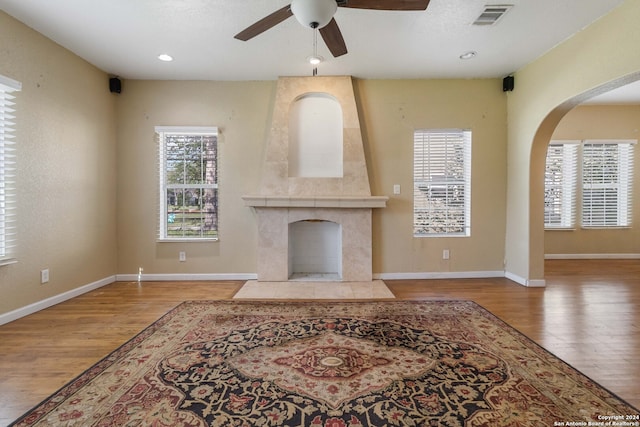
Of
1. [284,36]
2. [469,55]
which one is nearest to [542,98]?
[469,55]

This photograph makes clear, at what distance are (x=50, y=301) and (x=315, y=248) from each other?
316 centimetres

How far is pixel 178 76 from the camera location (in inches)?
160

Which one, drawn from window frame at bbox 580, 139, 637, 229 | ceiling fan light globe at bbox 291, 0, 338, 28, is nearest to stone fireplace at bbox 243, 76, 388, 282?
ceiling fan light globe at bbox 291, 0, 338, 28

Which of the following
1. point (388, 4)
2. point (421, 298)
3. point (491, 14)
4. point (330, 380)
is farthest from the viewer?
point (421, 298)

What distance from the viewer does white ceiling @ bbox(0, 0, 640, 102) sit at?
2617 mm

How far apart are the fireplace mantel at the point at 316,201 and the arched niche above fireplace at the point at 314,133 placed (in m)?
0.48

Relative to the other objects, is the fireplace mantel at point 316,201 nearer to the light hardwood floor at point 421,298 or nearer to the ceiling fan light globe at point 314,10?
the light hardwood floor at point 421,298

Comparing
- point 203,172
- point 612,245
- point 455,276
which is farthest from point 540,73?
point 203,172

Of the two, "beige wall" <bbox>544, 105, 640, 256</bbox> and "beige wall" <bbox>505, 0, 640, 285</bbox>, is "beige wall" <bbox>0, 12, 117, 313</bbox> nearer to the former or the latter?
"beige wall" <bbox>505, 0, 640, 285</bbox>

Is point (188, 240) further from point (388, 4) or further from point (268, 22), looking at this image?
point (388, 4)

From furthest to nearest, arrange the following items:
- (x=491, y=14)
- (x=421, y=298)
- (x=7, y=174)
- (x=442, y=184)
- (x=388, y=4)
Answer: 1. (x=442, y=184)
2. (x=421, y=298)
3. (x=7, y=174)
4. (x=491, y=14)
5. (x=388, y=4)

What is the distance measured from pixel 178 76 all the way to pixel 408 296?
4193mm

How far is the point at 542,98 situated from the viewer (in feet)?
11.7

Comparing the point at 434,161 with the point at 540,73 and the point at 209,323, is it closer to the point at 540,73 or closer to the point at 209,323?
the point at 540,73
